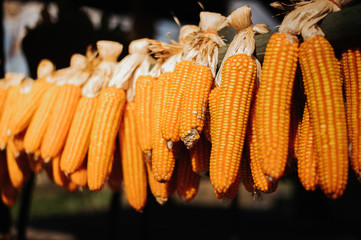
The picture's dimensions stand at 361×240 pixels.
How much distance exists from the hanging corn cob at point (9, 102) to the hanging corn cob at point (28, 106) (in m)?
0.10

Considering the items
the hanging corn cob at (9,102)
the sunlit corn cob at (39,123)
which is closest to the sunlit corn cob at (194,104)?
the sunlit corn cob at (39,123)

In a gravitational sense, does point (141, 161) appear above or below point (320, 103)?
below

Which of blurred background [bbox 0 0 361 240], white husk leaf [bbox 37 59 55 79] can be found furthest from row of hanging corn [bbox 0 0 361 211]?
blurred background [bbox 0 0 361 240]

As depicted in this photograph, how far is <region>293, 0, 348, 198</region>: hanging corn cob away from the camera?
1075 mm

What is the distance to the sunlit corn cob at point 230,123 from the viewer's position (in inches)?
48.6

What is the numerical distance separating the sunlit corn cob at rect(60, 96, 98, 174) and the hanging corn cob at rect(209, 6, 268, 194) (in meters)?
0.92

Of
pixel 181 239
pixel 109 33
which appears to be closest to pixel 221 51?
pixel 109 33

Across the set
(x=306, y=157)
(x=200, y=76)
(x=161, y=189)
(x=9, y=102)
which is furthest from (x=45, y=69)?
(x=306, y=157)

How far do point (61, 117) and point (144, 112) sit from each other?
64 cm

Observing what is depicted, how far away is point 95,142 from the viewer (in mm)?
1726

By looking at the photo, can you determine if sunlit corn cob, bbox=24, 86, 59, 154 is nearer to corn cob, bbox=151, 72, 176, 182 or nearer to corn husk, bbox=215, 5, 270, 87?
corn cob, bbox=151, 72, 176, 182

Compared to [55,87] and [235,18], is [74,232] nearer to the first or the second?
[55,87]

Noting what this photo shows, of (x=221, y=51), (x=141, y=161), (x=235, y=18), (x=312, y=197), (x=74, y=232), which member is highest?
(x=235, y=18)

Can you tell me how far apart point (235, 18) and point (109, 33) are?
7.56ft
